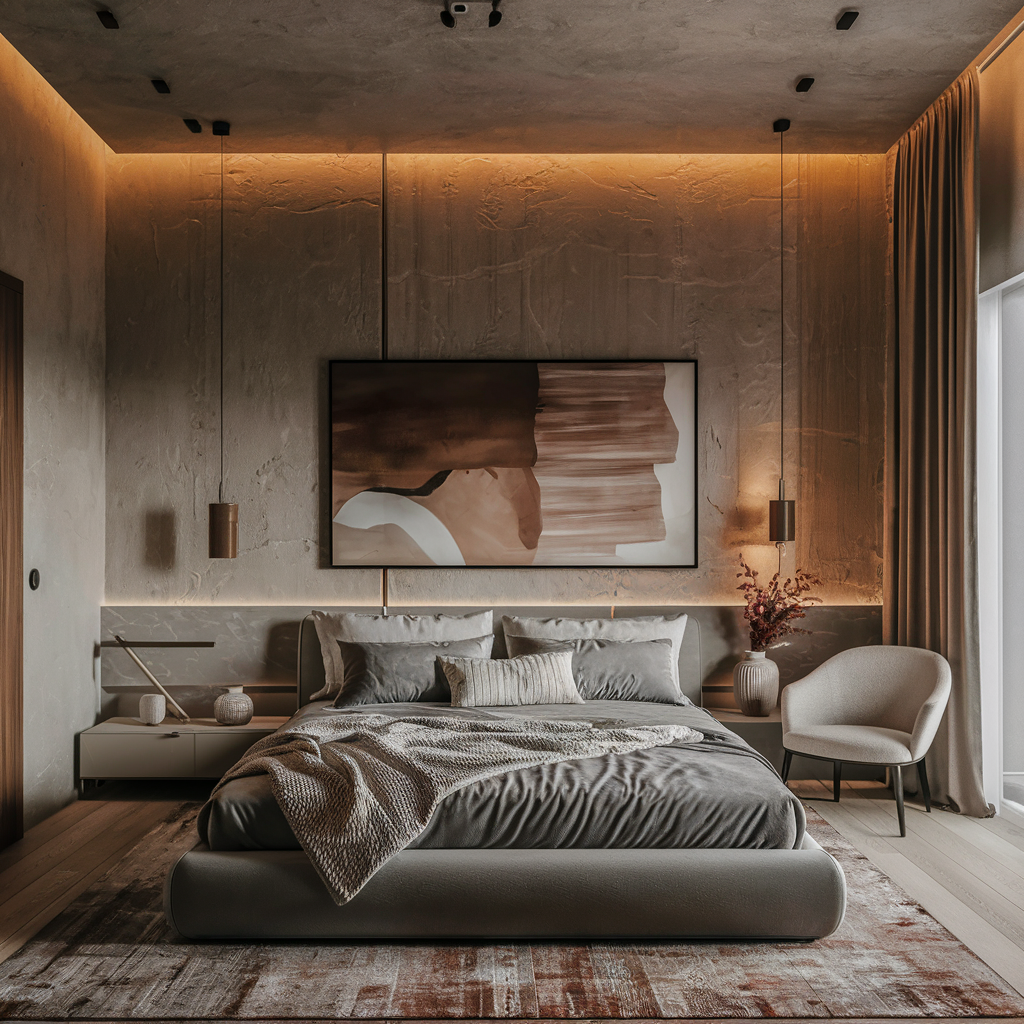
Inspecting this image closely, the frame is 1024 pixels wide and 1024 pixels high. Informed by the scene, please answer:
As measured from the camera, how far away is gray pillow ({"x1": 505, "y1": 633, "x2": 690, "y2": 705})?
406 cm

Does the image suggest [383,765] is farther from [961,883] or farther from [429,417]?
[429,417]

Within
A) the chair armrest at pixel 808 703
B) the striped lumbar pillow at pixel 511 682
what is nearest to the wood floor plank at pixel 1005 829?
the chair armrest at pixel 808 703

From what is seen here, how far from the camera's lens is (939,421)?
4.14 metres

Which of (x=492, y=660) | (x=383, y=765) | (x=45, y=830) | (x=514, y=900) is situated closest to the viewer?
(x=514, y=900)

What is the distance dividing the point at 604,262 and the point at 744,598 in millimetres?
1973

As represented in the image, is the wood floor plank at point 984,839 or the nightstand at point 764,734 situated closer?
the wood floor plank at point 984,839

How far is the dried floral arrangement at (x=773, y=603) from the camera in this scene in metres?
4.55

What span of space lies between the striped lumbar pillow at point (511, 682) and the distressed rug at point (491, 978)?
4.35 ft

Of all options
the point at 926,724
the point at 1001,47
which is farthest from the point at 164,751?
the point at 1001,47

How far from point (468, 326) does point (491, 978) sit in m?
3.27

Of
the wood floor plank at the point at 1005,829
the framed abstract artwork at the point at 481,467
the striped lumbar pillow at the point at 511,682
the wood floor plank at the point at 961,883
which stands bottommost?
the wood floor plank at the point at 1005,829

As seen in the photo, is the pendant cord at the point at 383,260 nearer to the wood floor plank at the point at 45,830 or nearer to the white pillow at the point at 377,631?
the white pillow at the point at 377,631

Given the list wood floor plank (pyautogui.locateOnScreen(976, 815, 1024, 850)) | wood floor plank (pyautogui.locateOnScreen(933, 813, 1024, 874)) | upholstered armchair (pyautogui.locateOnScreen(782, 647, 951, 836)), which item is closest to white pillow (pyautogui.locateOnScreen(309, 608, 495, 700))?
upholstered armchair (pyautogui.locateOnScreen(782, 647, 951, 836))

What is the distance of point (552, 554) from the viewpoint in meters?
4.73
